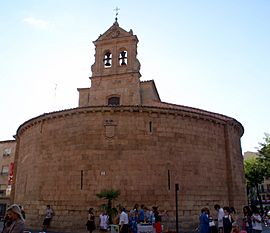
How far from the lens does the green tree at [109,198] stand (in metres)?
14.8

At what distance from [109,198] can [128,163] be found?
2.30 meters

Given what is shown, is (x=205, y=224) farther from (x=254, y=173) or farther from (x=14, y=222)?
(x=254, y=173)

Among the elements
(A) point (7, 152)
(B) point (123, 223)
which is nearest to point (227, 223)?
(B) point (123, 223)

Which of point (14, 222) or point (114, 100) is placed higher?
point (114, 100)

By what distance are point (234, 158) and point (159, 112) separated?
6.32 metres

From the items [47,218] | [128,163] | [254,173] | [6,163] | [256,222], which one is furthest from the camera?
[254,173]

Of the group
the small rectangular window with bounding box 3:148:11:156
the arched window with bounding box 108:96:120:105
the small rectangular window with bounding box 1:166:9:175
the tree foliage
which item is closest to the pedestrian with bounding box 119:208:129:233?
the arched window with bounding box 108:96:120:105

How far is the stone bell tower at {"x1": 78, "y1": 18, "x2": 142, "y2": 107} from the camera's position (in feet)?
86.7

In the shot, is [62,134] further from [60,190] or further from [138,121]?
[138,121]

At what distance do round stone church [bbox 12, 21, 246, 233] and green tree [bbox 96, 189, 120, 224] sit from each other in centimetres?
63

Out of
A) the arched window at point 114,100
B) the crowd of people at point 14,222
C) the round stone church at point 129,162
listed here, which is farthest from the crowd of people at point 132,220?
the arched window at point 114,100

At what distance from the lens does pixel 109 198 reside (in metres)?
15.0

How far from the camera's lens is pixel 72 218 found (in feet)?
52.4

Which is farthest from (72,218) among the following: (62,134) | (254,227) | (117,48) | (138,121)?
(117,48)
